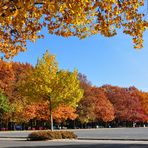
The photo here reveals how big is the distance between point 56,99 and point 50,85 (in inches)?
54.4

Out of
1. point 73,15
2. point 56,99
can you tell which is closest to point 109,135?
point 56,99

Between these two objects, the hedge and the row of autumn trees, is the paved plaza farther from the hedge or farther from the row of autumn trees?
the row of autumn trees

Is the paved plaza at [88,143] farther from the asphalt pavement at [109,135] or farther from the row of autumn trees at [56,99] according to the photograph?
the row of autumn trees at [56,99]

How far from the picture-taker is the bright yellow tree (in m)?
39.0

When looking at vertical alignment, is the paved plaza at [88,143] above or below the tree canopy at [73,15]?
below

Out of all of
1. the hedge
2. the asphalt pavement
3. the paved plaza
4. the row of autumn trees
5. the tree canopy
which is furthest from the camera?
the row of autumn trees

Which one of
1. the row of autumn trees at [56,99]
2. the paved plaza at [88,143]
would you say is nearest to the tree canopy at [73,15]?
the row of autumn trees at [56,99]

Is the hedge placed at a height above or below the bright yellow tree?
below

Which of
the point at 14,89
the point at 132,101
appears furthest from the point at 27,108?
the point at 132,101

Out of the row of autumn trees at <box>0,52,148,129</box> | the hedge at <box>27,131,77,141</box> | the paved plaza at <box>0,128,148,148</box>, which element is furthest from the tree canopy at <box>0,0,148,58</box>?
the hedge at <box>27,131,77,141</box>

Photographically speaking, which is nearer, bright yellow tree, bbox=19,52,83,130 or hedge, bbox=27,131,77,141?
hedge, bbox=27,131,77,141

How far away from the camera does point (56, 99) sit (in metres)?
39.4

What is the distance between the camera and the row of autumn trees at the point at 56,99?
39.3 metres

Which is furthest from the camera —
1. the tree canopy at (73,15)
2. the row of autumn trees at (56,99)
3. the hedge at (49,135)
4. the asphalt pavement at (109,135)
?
the row of autumn trees at (56,99)
